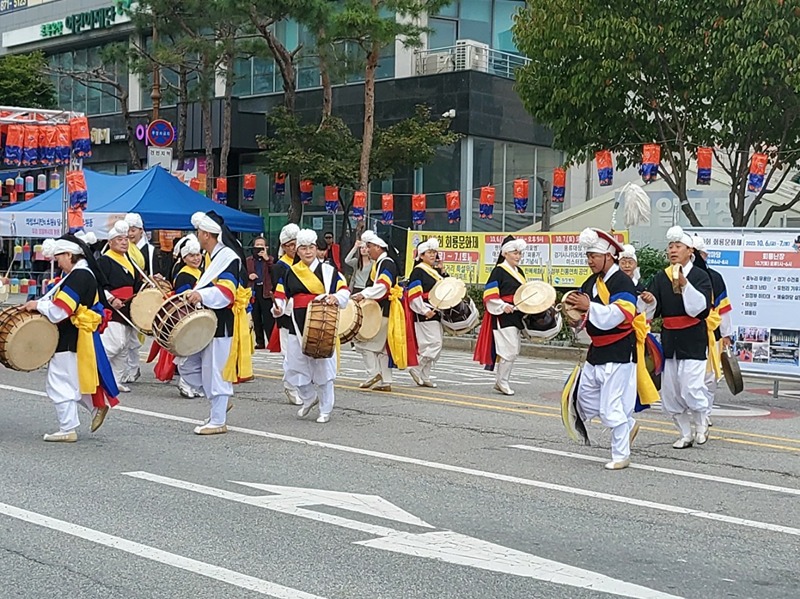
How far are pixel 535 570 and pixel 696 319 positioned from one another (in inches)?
181

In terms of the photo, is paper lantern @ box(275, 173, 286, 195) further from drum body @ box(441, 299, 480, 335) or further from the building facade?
drum body @ box(441, 299, 480, 335)

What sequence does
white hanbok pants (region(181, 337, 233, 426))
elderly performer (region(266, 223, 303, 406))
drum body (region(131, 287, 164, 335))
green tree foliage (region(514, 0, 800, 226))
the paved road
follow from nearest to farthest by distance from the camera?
1. the paved road
2. white hanbok pants (region(181, 337, 233, 426))
3. elderly performer (region(266, 223, 303, 406))
4. drum body (region(131, 287, 164, 335))
5. green tree foliage (region(514, 0, 800, 226))

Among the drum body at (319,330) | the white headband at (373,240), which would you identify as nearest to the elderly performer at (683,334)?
the drum body at (319,330)

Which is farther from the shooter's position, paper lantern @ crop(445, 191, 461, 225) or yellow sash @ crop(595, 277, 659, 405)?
paper lantern @ crop(445, 191, 461, 225)

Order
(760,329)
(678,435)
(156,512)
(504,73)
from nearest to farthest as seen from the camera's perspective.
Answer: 1. (156,512)
2. (678,435)
3. (760,329)
4. (504,73)

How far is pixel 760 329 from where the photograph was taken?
1427 centimetres

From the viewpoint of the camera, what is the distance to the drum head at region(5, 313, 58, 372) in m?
9.72

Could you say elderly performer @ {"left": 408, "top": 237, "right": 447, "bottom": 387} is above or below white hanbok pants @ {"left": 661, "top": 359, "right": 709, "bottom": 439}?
above

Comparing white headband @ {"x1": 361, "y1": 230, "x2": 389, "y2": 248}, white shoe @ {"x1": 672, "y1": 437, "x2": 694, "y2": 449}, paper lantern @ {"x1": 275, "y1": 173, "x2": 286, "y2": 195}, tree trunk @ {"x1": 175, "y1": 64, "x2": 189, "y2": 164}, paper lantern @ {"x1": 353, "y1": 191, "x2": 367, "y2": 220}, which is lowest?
white shoe @ {"x1": 672, "y1": 437, "x2": 694, "y2": 449}

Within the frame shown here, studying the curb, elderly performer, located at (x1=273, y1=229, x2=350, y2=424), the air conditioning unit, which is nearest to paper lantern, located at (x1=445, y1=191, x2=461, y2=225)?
the air conditioning unit

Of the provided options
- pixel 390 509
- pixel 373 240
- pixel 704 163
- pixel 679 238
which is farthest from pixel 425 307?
Result: pixel 704 163

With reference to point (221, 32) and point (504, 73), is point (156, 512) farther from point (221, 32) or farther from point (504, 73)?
point (504, 73)

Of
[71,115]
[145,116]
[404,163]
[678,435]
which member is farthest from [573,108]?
[145,116]

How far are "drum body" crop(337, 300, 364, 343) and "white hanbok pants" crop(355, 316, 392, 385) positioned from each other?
1206 millimetres
